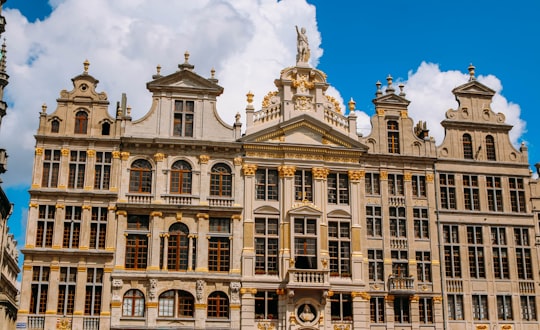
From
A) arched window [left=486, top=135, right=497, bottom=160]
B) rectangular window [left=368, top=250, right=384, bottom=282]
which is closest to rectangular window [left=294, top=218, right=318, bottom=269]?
rectangular window [left=368, top=250, right=384, bottom=282]

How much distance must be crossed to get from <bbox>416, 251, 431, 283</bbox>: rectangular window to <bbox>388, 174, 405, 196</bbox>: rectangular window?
392cm

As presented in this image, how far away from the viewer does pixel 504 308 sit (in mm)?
43375

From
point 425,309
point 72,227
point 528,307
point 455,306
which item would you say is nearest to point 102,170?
point 72,227

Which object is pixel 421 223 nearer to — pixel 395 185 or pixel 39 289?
pixel 395 185

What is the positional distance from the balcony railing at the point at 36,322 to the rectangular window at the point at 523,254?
28633mm

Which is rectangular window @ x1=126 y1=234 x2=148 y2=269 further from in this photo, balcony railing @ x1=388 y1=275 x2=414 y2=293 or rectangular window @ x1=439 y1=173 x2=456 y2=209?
rectangular window @ x1=439 y1=173 x2=456 y2=209

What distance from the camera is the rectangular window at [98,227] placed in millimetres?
39812

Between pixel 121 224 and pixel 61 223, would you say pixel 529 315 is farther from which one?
pixel 61 223

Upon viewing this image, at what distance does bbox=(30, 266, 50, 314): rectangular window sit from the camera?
38406 millimetres

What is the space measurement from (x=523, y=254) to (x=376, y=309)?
10469 mm

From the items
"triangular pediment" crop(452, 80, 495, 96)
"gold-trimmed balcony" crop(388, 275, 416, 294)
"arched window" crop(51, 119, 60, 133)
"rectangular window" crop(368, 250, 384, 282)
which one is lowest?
"gold-trimmed balcony" crop(388, 275, 416, 294)

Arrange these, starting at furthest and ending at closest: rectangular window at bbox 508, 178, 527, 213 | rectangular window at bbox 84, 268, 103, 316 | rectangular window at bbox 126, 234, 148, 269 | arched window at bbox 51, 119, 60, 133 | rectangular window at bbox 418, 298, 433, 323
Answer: rectangular window at bbox 508, 178, 527, 213
rectangular window at bbox 418, 298, 433, 323
arched window at bbox 51, 119, 60, 133
rectangular window at bbox 126, 234, 148, 269
rectangular window at bbox 84, 268, 103, 316

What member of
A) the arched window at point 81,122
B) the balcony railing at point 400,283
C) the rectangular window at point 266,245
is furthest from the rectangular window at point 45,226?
the balcony railing at point 400,283

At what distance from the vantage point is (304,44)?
1806 inches
